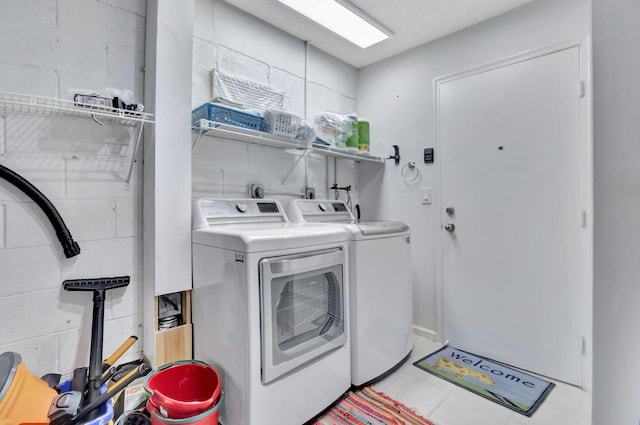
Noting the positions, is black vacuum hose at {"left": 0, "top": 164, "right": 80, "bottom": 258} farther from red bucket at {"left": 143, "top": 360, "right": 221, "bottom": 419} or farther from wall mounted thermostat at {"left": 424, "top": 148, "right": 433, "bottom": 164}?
wall mounted thermostat at {"left": 424, "top": 148, "right": 433, "bottom": 164}

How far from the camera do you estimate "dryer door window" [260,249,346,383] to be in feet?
4.71

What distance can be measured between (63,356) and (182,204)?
91cm

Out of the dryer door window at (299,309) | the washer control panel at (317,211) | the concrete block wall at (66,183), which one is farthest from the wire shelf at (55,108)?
the washer control panel at (317,211)

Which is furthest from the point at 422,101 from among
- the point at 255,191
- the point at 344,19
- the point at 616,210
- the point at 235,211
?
the point at 616,210

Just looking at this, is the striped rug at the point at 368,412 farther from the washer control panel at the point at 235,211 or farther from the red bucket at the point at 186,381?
the washer control panel at the point at 235,211

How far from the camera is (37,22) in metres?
1.46

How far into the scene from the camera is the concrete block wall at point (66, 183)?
1.40 meters

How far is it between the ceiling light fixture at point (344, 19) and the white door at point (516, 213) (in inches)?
27.6

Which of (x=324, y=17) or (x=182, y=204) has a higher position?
(x=324, y=17)

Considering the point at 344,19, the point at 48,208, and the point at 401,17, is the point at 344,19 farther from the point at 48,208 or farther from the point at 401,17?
the point at 48,208

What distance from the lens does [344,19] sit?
2.29 m

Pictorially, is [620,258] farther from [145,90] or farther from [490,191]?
[145,90]

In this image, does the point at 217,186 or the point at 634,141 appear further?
the point at 217,186

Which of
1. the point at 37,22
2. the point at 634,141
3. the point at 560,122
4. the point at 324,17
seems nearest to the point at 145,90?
the point at 37,22
